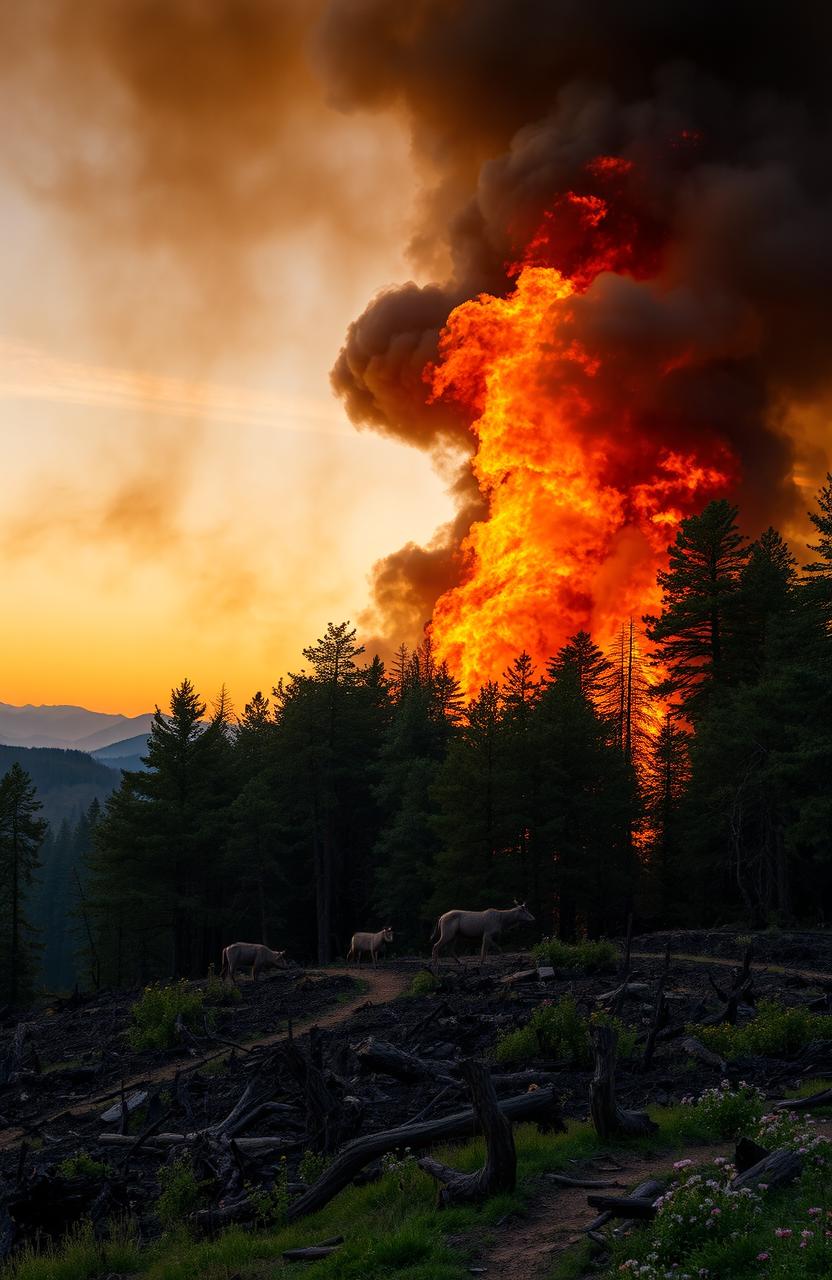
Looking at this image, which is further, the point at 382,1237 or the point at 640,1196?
the point at 382,1237

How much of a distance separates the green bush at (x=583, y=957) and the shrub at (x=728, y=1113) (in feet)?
42.3

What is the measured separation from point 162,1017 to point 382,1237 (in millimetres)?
14732

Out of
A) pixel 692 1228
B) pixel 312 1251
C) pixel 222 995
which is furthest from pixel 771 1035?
pixel 222 995

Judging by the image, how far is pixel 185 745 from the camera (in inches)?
2050

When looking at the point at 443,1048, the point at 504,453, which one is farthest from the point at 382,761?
the point at 443,1048

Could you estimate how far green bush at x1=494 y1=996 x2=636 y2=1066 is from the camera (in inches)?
525

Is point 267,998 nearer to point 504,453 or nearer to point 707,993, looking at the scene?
point 707,993

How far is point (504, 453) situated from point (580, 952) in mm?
52480

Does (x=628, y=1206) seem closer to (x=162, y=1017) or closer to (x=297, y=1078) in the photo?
(x=297, y=1078)

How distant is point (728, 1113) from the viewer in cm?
928

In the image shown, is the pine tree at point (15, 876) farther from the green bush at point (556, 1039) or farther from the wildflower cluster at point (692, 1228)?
the wildflower cluster at point (692, 1228)

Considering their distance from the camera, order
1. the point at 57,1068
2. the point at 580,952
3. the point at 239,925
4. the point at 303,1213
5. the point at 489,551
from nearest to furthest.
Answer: the point at 303,1213, the point at 57,1068, the point at 580,952, the point at 239,925, the point at 489,551

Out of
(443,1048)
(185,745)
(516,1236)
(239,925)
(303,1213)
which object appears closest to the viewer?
(516,1236)

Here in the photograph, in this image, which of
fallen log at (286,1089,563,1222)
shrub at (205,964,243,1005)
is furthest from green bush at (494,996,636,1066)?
shrub at (205,964,243,1005)
